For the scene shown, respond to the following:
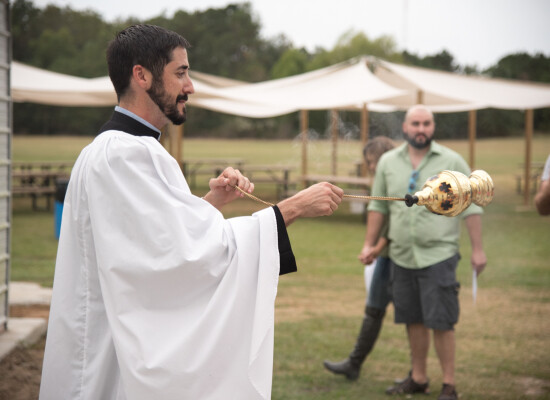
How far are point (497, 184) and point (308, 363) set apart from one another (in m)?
20.8

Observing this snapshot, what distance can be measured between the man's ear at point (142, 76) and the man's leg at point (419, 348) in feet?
9.91

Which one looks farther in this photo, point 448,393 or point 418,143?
point 418,143

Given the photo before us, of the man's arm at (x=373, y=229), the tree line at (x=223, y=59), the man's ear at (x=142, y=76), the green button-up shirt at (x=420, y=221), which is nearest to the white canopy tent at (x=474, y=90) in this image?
the man's arm at (x=373, y=229)

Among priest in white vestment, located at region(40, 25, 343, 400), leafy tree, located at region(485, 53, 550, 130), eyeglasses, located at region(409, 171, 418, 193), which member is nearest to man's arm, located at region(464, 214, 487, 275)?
eyeglasses, located at region(409, 171, 418, 193)

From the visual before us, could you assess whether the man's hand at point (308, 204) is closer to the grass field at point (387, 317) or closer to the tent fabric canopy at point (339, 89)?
the grass field at point (387, 317)

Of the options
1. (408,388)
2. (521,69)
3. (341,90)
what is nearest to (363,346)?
(408,388)

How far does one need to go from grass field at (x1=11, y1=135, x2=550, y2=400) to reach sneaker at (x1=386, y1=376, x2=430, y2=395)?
0.25 ft

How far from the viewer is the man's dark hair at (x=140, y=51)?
253 centimetres

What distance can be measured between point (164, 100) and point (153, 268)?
0.68 m

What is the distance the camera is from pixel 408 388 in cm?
489

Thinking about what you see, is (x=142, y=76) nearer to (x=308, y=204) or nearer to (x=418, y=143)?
(x=308, y=204)

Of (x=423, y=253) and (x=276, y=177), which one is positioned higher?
(x=423, y=253)

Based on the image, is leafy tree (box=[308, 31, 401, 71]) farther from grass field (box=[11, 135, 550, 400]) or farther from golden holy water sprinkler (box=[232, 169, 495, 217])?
golden holy water sprinkler (box=[232, 169, 495, 217])

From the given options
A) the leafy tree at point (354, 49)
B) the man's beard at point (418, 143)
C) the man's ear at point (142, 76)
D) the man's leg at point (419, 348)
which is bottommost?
the man's leg at point (419, 348)
